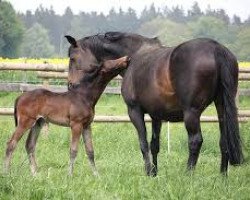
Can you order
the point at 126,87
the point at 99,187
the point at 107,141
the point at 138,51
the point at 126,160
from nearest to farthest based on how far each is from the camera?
the point at 99,187 → the point at 126,87 → the point at 138,51 → the point at 126,160 → the point at 107,141

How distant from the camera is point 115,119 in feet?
32.7

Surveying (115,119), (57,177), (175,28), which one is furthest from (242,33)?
(57,177)

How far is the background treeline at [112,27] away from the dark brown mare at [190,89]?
114 ft

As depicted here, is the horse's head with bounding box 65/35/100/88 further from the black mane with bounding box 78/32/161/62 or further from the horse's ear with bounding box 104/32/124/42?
the horse's ear with bounding box 104/32/124/42

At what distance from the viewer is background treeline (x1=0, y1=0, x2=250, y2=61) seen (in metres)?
71.0

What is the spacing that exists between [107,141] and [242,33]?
59.0 m

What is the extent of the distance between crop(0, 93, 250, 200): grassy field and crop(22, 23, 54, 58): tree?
84775 millimetres

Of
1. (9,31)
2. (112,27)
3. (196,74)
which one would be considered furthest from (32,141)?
(112,27)

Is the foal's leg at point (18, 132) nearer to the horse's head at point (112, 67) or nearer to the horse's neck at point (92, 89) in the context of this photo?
the horse's neck at point (92, 89)

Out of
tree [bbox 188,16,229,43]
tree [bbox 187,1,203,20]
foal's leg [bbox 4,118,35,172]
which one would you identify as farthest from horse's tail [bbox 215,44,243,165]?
tree [bbox 187,1,203,20]

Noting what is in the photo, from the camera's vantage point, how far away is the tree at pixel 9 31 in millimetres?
77262

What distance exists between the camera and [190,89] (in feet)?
18.5

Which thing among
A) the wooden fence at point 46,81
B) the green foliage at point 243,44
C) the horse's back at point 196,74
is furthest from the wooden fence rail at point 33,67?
the green foliage at point 243,44

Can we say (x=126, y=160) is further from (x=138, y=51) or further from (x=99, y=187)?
(x=99, y=187)
